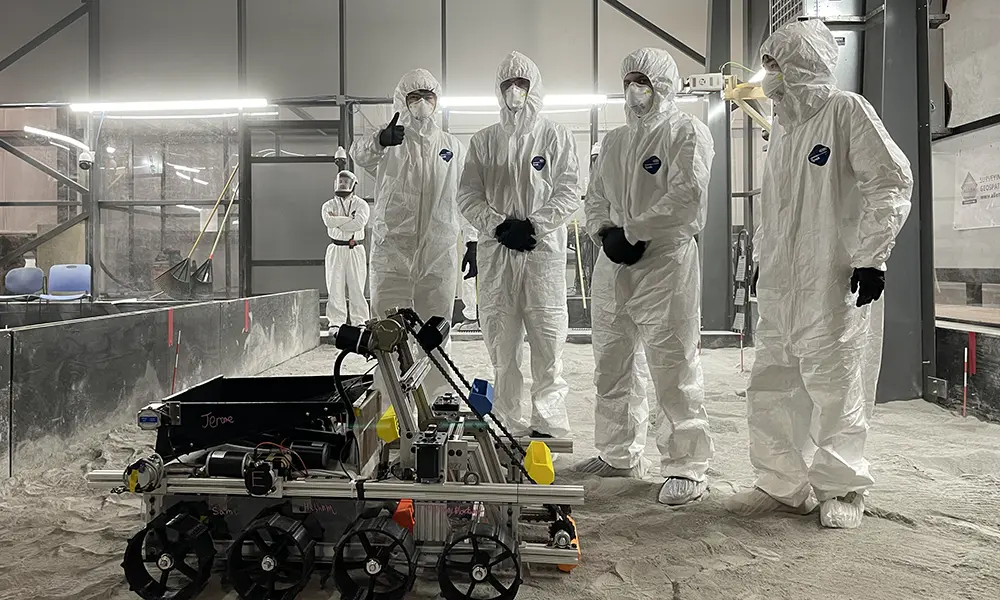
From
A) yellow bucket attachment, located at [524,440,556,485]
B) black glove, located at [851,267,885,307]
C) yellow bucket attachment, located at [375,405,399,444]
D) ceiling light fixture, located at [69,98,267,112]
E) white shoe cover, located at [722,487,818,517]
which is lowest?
white shoe cover, located at [722,487,818,517]

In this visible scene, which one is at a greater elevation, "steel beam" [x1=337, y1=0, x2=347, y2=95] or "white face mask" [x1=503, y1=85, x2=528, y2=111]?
"steel beam" [x1=337, y1=0, x2=347, y2=95]

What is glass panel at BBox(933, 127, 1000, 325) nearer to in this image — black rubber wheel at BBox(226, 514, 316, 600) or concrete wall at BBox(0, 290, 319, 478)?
black rubber wheel at BBox(226, 514, 316, 600)

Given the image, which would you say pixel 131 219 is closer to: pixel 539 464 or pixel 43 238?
pixel 43 238

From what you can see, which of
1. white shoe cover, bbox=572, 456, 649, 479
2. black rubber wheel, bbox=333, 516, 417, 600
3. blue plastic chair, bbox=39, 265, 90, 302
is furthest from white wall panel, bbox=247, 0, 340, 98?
black rubber wheel, bbox=333, 516, 417, 600

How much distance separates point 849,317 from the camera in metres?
1.83

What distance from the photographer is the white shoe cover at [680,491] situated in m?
2.07

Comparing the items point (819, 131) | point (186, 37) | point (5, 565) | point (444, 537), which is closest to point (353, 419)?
point (444, 537)

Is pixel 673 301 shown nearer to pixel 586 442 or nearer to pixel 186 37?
pixel 586 442

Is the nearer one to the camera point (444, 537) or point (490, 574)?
point (490, 574)

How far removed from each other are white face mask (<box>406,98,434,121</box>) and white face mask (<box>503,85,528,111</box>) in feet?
1.33

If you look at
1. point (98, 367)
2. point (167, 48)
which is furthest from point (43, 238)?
point (98, 367)

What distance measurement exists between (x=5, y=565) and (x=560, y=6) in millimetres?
7269

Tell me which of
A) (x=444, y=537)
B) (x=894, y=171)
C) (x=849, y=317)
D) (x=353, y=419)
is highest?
(x=894, y=171)

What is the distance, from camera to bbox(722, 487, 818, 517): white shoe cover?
6.52 feet
